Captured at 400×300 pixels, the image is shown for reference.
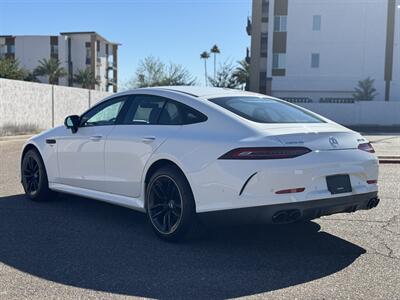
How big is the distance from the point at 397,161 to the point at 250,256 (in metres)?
9.59

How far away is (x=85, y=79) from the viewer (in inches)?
2960

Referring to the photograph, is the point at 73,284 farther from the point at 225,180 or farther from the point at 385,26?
the point at 385,26

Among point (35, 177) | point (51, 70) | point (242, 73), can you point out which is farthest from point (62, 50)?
point (35, 177)

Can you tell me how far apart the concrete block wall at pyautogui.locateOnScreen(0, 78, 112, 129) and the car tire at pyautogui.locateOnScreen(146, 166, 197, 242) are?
17045 mm

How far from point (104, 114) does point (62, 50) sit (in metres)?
75.3

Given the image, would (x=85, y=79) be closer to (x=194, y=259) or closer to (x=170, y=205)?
(x=170, y=205)

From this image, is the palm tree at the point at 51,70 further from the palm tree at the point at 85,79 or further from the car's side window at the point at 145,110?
the car's side window at the point at 145,110

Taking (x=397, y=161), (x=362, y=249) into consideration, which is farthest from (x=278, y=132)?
(x=397, y=161)

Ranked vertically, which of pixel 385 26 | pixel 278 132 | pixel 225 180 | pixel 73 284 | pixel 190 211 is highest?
pixel 385 26

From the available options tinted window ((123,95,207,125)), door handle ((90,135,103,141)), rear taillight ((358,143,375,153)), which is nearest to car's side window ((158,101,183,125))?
tinted window ((123,95,207,125))

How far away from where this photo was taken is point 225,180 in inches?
180

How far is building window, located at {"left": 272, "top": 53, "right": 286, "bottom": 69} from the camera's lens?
152 feet

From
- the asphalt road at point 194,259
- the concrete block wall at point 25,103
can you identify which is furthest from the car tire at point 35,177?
the concrete block wall at point 25,103

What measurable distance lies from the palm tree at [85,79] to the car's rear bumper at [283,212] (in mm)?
73282
